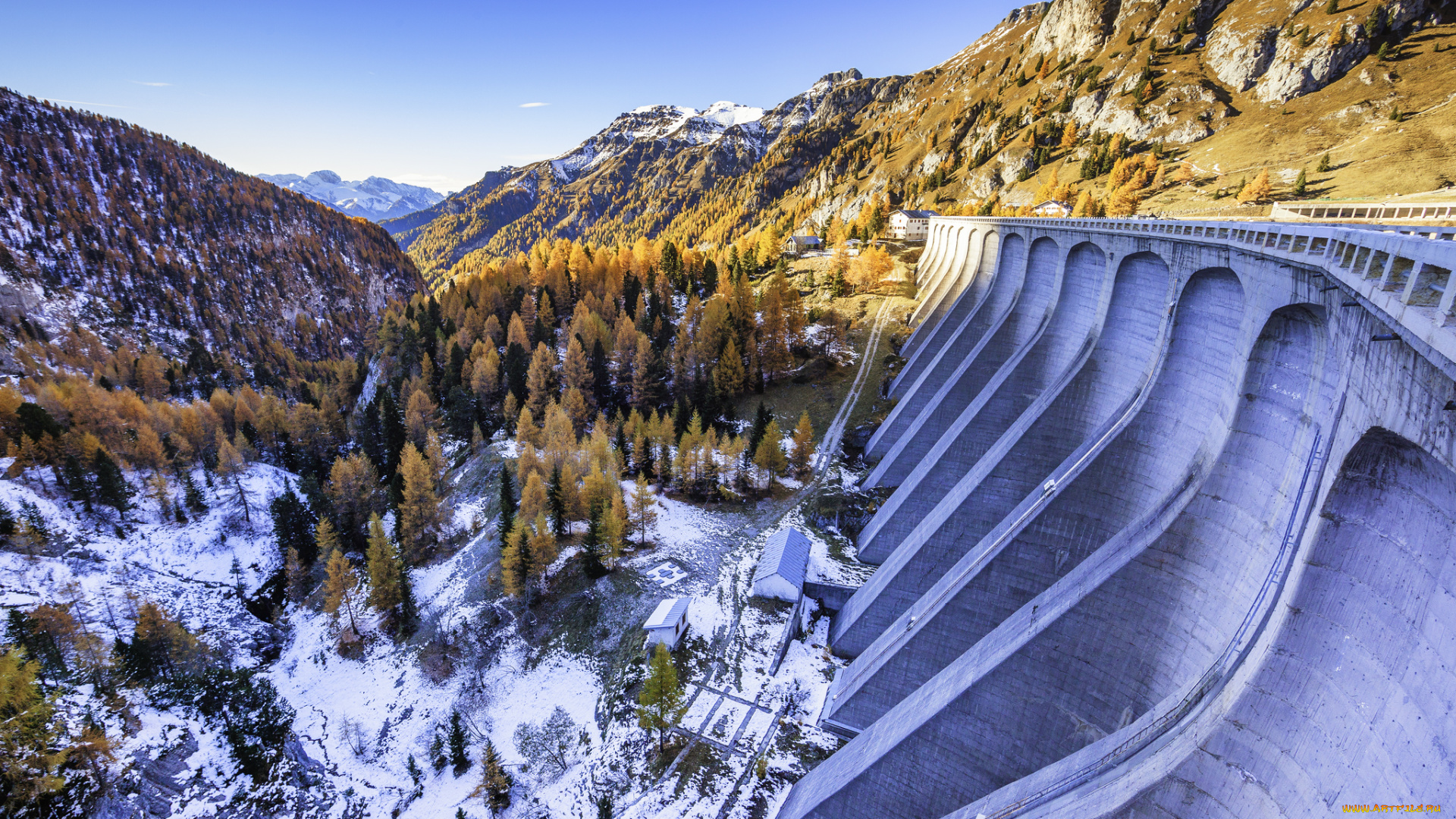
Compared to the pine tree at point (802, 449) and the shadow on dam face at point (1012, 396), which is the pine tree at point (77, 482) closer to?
the pine tree at point (802, 449)

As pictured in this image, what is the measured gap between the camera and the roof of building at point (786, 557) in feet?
93.7

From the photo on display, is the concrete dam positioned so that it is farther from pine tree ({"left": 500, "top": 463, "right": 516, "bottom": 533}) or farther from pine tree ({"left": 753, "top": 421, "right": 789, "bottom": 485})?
pine tree ({"left": 500, "top": 463, "right": 516, "bottom": 533})

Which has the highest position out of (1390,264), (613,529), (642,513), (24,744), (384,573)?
(1390,264)

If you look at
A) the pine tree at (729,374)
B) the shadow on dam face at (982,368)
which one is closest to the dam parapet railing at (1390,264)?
the shadow on dam face at (982,368)

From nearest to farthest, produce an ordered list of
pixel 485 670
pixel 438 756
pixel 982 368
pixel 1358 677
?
pixel 1358 677 < pixel 438 756 < pixel 485 670 < pixel 982 368

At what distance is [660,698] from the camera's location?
2138 cm

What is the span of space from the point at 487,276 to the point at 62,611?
5622cm

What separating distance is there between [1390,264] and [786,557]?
80.1ft

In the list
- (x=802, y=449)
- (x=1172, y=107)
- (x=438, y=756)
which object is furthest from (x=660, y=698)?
(x=1172, y=107)

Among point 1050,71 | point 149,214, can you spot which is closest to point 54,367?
point 149,214

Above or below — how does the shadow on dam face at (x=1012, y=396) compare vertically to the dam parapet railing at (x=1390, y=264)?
below

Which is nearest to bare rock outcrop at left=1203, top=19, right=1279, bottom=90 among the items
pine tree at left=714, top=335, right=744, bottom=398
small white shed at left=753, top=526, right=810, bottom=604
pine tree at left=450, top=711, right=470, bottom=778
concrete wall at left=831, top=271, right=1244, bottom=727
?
pine tree at left=714, top=335, right=744, bottom=398

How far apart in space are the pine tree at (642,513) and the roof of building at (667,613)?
7.06 metres

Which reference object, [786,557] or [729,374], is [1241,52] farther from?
[786,557]
